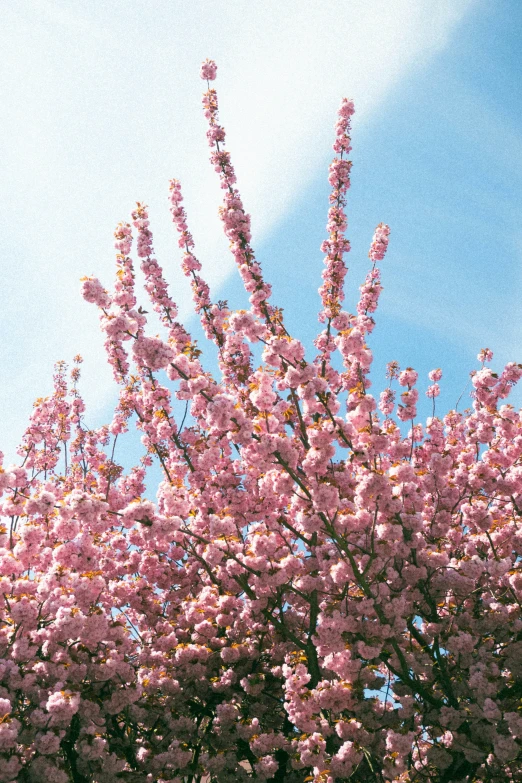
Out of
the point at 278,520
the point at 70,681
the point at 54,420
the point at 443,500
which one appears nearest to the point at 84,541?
the point at 70,681

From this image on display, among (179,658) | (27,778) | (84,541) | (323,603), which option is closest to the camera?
(27,778)

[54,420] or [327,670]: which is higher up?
[54,420]

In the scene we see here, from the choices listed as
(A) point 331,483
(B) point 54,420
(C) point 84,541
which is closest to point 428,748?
(A) point 331,483

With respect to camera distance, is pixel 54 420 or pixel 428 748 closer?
pixel 428 748

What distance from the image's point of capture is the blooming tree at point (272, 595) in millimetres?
8180

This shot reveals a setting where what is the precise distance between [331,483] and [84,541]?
3.74 metres

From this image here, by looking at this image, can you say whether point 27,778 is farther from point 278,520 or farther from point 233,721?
point 278,520

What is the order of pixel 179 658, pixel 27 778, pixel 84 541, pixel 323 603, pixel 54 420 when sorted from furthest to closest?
pixel 54 420
pixel 323 603
pixel 179 658
pixel 84 541
pixel 27 778

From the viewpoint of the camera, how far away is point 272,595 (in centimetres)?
962

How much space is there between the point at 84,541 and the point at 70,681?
185cm

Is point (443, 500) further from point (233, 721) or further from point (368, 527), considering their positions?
point (233, 721)

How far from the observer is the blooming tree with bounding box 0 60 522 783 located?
8180 millimetres

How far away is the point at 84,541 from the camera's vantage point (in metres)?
8.92

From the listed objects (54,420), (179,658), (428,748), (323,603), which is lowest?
(428,748)
